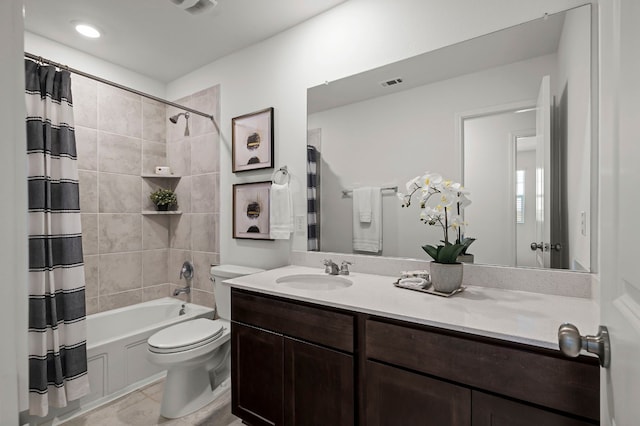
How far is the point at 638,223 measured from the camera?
1.38 feet

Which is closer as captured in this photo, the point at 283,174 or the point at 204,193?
the point at 283,174

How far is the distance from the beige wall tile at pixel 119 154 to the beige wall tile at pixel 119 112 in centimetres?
6

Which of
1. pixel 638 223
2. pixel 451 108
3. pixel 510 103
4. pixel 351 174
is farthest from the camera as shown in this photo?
pixel 351 174

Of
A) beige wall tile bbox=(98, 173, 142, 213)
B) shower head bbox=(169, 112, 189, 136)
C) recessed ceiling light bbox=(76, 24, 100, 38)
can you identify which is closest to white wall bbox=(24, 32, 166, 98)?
recessed ceiling light bbox=(76, 24, 100, 38)

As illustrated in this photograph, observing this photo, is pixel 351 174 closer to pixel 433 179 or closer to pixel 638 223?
pixel 433 179

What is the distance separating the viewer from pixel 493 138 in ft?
4.93

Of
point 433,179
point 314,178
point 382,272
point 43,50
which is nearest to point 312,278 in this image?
point 382,272

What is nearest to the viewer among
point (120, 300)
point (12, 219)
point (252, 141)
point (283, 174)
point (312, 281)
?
point (12, 219)

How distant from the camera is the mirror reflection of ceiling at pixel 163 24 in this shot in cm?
193

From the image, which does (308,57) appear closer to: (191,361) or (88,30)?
(88,30)

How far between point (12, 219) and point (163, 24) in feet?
7.34

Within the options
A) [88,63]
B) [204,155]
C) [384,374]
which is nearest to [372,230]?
[384,374]

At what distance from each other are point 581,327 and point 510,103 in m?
1.01

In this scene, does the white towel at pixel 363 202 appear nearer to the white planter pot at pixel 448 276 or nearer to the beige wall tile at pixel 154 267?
the white planter pot at pixel 448 276
